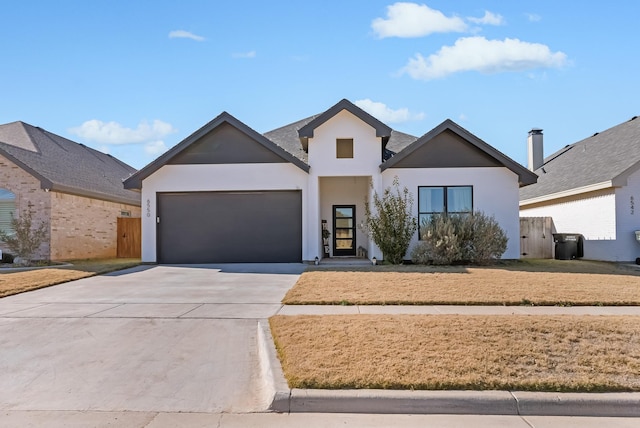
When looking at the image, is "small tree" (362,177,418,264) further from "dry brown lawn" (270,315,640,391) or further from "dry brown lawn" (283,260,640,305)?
"dry brown lawn" (270,315,640,391)

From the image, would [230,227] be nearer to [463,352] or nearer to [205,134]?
[205,134]

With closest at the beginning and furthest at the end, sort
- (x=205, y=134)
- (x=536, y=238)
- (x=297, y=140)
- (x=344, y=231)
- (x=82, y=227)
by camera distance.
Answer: (x=205, y=134) < (x=536, y=238) < (x=82, y=227) < (x=344, y=231) < (x=297, y=140)

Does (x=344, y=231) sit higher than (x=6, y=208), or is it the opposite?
(x=6, y=208)

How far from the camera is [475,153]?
54.4ft

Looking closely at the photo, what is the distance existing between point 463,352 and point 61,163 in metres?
20.3

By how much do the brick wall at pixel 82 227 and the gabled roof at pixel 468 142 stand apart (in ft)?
41.9

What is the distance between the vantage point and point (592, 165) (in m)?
19.4

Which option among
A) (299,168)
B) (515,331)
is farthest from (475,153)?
(515,331)

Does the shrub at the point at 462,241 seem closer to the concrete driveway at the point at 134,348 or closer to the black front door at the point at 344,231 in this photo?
the black front door at the point at 344,231

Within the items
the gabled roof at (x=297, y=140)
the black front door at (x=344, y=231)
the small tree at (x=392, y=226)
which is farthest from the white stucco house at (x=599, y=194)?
the black front door at (x=344, y=231)

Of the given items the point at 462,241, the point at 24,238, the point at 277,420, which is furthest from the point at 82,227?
the point at 277,420

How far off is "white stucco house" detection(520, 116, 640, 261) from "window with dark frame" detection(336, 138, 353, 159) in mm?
9332

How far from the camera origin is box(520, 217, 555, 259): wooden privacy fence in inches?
749

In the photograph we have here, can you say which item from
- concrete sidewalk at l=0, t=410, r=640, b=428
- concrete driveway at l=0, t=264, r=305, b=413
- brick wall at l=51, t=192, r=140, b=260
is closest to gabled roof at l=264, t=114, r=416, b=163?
brick wall at l=51, t=192, r=140, b=260
